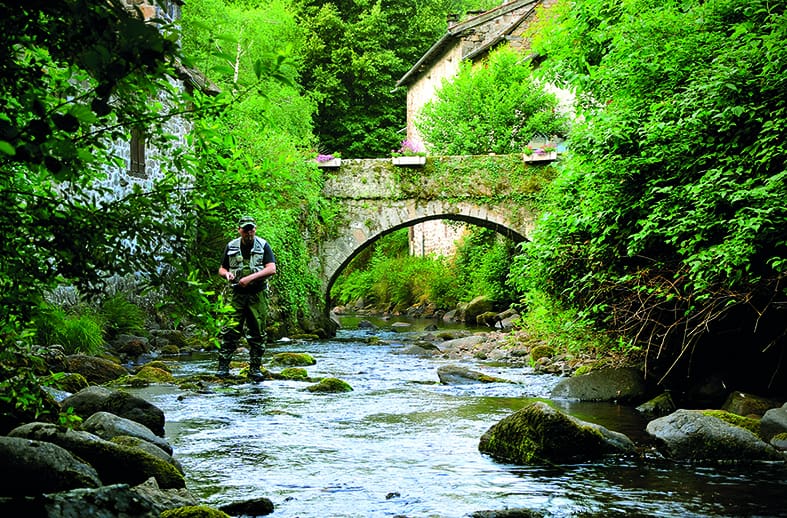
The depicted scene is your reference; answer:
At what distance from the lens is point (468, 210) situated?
18984 millimetres

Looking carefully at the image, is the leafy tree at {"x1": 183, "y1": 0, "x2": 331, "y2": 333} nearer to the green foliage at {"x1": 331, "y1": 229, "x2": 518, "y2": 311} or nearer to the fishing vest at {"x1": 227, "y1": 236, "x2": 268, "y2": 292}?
the fishing vest at {"x1": 227, "y1": 236, "x2": 268, "y2": 292}

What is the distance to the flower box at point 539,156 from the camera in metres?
18.4

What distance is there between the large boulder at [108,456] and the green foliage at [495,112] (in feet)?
67.2

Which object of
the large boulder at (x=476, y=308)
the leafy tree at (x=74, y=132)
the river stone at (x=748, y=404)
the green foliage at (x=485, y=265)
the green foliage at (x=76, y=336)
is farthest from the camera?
the green foliage at (x=485, y=265)

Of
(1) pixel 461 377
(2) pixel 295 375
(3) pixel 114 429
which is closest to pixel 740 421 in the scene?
(1) pixel 461 377

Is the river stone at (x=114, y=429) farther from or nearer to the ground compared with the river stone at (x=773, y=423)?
farther from the ground

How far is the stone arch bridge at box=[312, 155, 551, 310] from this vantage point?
1880cm

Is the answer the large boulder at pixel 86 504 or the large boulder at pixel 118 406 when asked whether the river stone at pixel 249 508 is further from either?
the large boulder at pixel 118 406

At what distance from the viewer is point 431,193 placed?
18984 millimetres

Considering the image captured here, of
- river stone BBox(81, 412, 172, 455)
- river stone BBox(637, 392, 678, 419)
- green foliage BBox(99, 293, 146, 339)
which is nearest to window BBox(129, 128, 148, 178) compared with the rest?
green foliage BBox(99, 293, 146, 339)

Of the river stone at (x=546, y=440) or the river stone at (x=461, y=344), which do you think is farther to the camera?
the river stone at (x=461, y=344)

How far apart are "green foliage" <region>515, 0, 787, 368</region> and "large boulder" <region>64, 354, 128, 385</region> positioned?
506cm

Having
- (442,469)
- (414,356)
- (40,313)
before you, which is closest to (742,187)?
(442,469)

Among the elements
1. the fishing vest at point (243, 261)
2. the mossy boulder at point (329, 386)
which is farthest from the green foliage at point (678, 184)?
the fishing vest at point (243, 261)
